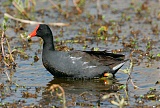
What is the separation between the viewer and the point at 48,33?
10695 millimetres

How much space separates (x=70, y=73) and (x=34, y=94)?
153cm

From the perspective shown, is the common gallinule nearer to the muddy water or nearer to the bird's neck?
the bird's neck

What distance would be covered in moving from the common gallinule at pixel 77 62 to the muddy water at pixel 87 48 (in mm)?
198

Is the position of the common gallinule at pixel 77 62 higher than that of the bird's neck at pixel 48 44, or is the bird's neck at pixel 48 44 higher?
the bird's neck at pixel 48 44

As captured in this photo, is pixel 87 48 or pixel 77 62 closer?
pixel 77 62

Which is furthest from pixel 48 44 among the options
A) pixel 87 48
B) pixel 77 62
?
pixel 87 48

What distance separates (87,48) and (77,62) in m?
2.33

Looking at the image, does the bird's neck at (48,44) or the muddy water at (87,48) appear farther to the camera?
the bird's neck at (48,44)

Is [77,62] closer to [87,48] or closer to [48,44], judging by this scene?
[48,44]

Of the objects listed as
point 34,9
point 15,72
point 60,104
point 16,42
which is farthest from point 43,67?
point 34,9

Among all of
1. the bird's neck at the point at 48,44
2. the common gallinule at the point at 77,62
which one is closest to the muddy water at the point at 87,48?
the common gallinule at the point at 77,62

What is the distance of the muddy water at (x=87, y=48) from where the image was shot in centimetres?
873

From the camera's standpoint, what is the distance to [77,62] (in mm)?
10281

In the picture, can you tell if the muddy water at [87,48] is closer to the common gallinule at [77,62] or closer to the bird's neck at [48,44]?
the common gallinule at [77,62]
